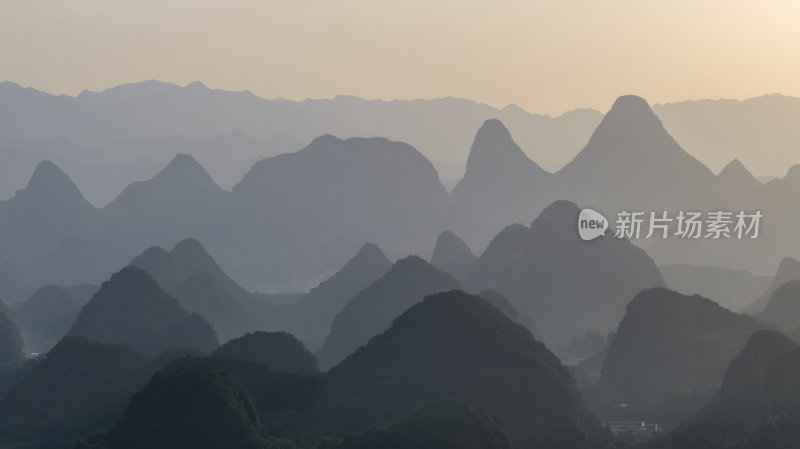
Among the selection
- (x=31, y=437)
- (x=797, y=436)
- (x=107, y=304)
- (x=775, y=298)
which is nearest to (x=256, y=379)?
(x=31, y=437)

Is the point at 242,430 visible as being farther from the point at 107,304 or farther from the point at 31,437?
the point at 107,304

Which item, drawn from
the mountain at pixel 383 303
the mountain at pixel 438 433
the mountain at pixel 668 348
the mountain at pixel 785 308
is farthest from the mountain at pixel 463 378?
the mountain at pixel 383 303

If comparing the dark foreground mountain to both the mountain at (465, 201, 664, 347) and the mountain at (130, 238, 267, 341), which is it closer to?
the mountain at (465, 201, 664, 347)

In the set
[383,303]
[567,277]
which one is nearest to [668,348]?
[383,303]

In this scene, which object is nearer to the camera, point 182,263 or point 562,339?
point 562,339

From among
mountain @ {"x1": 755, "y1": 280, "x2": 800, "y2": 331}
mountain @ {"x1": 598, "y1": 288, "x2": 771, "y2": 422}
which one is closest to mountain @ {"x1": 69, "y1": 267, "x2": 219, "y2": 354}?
mountain @ {"x1": 598, "y1": 288, "x2": 771, "y2": 422}

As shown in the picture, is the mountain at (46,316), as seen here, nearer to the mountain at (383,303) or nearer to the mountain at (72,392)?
the mountain at (383,303)
